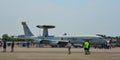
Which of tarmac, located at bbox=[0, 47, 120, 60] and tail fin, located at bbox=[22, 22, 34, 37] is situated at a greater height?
tail fin, located at bbox=[22, 22, 34, 37]

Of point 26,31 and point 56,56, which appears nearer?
point 56,56

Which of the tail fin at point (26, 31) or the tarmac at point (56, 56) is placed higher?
the tail fin at point (26, 31)

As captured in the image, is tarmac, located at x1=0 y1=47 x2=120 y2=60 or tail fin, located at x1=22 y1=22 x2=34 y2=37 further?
tail fin, located at x1=22 y1=22 x2=34 y2=37

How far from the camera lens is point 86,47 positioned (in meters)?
33.9

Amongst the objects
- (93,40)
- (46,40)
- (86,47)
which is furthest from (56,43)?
(86,47)

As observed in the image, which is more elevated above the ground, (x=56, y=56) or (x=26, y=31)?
(x=26, y=31)

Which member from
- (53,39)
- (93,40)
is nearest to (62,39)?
(53,39)

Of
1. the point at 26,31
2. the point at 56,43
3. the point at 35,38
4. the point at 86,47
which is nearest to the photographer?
the point at 86,47

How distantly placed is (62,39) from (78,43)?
627 centimetres

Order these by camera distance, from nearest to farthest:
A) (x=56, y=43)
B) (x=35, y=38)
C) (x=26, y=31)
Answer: (x=56, y=43) → (x=35, y=38) → (x=26, y=31)

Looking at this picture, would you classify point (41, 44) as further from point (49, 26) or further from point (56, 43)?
point (49, 26)

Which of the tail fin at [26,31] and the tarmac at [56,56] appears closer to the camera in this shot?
the tarmac at [56,56]

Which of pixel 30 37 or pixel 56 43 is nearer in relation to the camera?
pixel 56 43

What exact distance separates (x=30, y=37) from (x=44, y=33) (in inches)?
258
